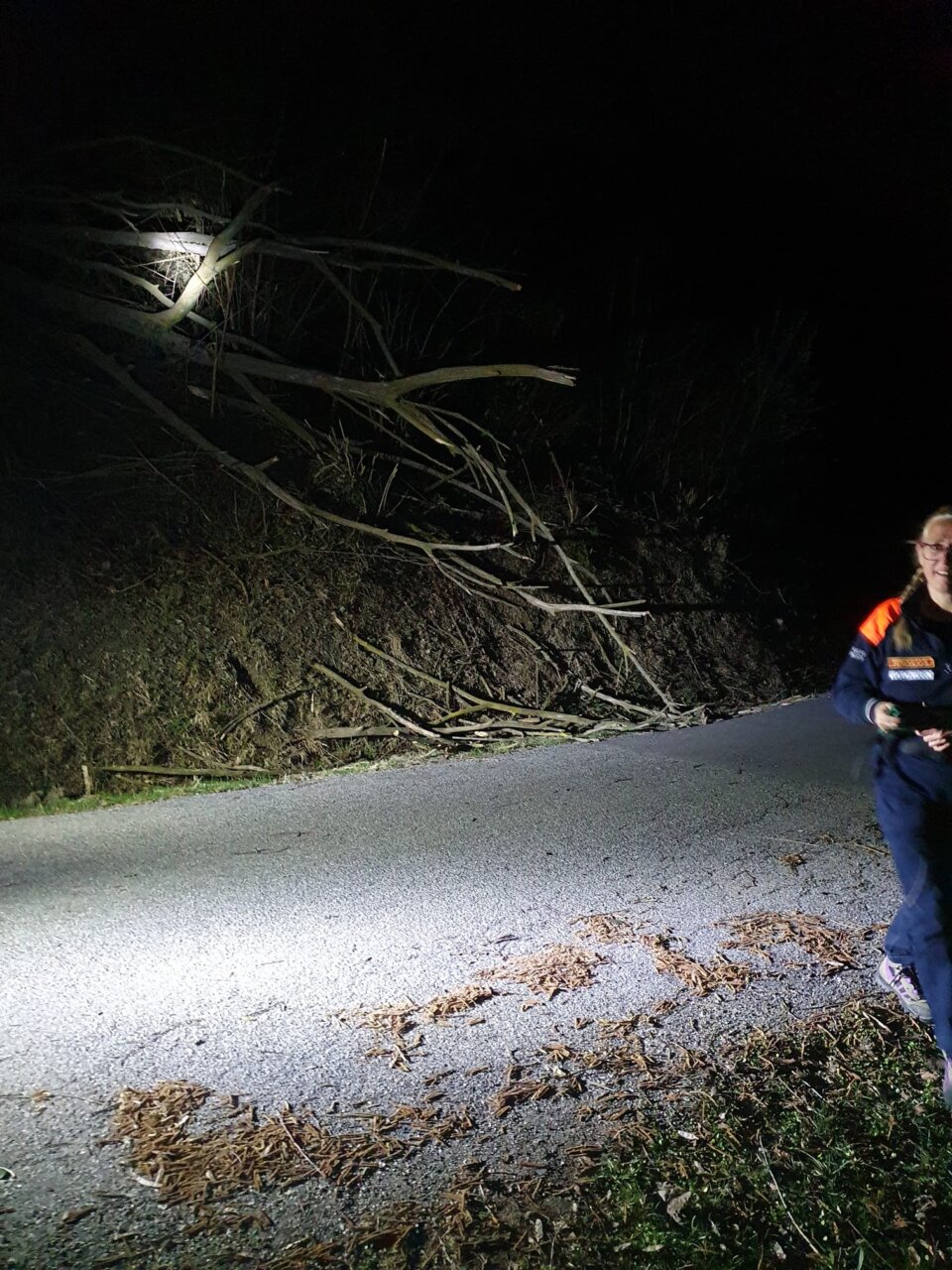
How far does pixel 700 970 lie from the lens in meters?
4.83

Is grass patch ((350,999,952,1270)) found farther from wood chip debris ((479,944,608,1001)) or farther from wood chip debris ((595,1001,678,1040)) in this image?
wood chip debris ((479,944,608,1001))

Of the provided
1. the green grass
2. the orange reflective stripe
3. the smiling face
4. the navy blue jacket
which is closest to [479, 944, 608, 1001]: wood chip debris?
the navy blue jacket

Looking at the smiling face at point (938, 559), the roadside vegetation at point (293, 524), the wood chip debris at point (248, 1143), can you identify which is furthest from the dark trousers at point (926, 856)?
the roadside vegetation at point (293, 524)

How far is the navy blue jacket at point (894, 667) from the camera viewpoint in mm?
4078

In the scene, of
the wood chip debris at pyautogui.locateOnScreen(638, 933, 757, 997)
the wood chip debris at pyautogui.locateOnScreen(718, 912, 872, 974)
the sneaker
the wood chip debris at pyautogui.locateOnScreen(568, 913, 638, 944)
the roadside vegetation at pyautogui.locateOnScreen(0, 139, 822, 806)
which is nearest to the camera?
the sneaker

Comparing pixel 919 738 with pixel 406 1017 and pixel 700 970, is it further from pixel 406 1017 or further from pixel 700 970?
pixel 406 1017

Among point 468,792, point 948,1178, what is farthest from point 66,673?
point 948,1178

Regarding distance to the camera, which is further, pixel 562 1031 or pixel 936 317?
pixel 936 317

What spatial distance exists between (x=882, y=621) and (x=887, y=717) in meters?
0.45

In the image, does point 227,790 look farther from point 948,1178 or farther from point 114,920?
point 948,1178

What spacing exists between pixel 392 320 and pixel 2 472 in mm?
4776

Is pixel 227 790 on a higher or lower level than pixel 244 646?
lower

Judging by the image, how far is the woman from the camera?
3811mm

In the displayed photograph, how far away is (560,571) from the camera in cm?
1191
